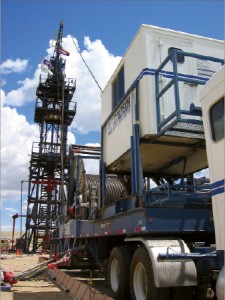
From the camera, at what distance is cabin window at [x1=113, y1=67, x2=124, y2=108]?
28.5 feet

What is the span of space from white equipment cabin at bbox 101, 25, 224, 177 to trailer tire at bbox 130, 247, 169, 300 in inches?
90.2

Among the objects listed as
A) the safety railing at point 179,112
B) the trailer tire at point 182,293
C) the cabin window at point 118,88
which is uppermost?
the cabin window at point 118,88

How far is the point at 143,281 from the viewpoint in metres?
5.81

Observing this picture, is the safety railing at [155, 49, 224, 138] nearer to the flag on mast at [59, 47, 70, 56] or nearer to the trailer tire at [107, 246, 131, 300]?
the trailer tire at [107, 246, 131, 300]

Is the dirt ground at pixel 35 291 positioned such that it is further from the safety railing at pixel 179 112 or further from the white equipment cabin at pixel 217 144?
the white equipment cabin at pixel 217 144

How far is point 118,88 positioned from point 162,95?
2244 mm

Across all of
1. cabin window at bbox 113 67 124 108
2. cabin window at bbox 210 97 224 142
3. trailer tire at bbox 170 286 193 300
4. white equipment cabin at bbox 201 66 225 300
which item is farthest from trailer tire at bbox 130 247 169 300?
cabin window at bbox 113 67 124 108

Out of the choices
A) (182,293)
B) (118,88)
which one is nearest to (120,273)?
(182,293)

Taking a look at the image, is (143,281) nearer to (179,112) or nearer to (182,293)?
(182,293)

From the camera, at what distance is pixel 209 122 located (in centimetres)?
490

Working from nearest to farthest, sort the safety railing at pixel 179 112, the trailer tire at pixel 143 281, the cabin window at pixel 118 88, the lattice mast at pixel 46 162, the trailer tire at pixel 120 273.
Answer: the trailer tire at pixel 143 281 < the safety railing at pixel 179 112 < the trailer tire at pixel 120 273 < the cabin window at pixel 118 88 < the lattice mast at pixel 46 162

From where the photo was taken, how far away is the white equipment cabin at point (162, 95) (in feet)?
22.1

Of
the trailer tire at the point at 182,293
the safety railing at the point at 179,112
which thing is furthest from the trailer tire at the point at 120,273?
the safety railing at the point at 179,112

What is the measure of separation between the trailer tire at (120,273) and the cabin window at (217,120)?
2.99 m
